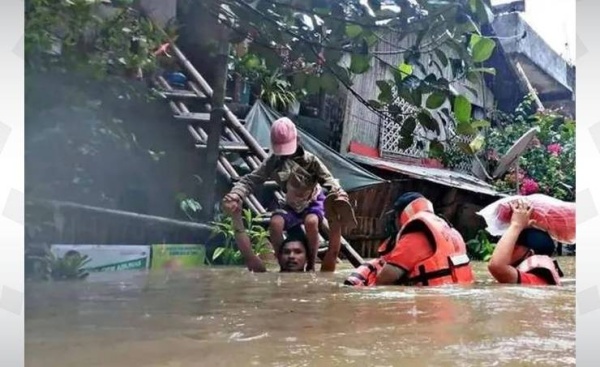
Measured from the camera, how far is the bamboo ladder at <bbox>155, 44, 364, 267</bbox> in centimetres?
178

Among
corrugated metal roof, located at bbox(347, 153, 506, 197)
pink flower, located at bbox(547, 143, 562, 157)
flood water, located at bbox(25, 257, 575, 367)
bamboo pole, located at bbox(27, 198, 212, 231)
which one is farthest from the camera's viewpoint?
corrugated metal roof, located at bbox(347, 153, 506, 197)

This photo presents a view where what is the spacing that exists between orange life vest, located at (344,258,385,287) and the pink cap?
0.44m

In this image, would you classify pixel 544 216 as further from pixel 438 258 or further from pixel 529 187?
pixel 438 258

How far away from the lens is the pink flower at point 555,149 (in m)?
1.72

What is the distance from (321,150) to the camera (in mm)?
2090

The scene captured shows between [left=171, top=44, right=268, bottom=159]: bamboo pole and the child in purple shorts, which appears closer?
[left=171, top=44, right=268, bottom=159]: bamboo pole

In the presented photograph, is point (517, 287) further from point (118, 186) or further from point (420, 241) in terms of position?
point (118, 186)

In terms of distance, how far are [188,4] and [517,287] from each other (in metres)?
1.12

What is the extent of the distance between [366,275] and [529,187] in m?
0.54

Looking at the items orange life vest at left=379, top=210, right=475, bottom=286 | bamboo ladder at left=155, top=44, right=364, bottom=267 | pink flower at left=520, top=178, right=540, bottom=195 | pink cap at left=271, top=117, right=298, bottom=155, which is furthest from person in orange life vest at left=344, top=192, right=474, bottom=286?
pink cap at left=271, top=117, right=298, bottom=155

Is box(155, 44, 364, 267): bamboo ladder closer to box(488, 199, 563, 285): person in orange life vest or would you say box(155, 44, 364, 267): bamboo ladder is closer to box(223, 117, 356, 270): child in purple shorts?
box(223, 117, 356, 270): child in purple shorts
